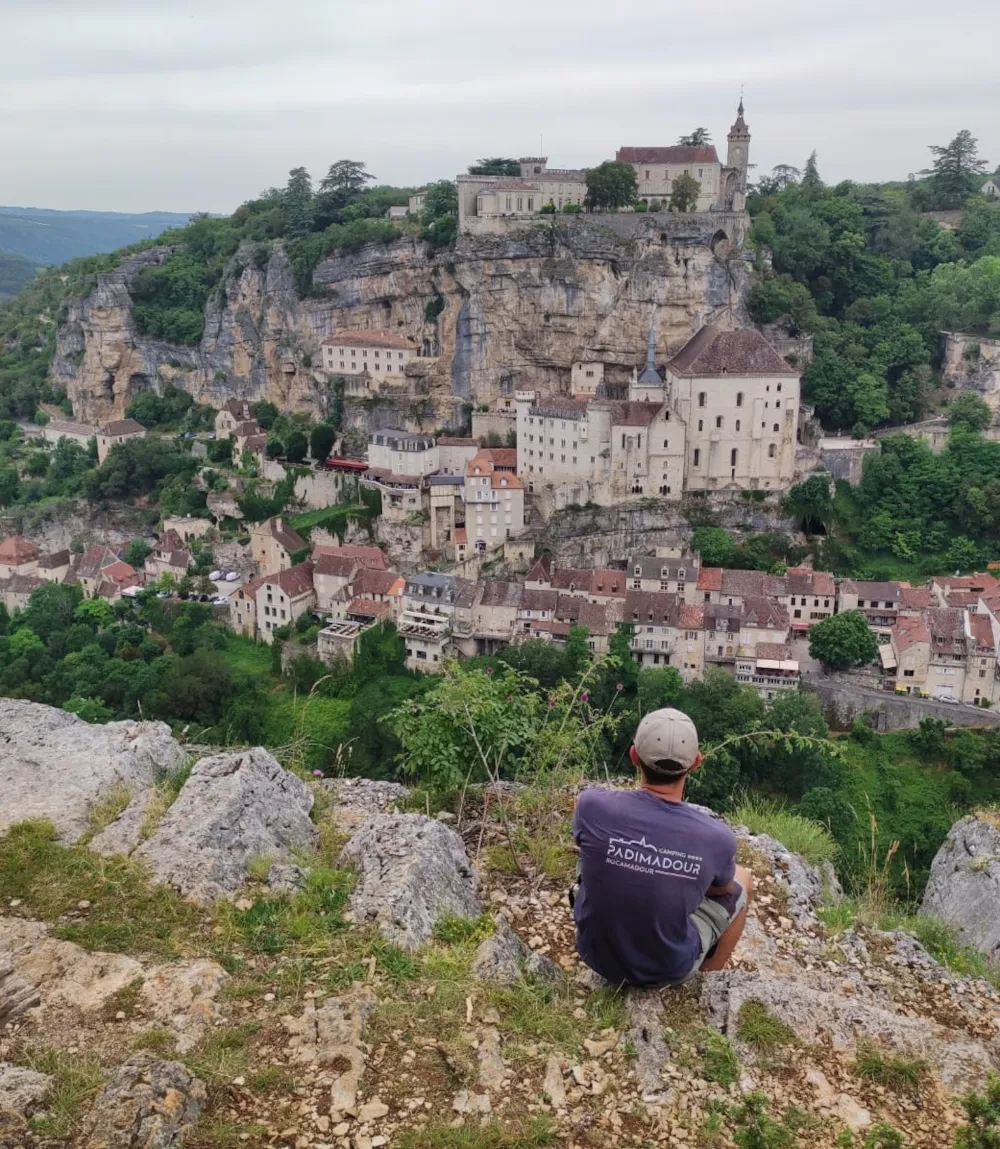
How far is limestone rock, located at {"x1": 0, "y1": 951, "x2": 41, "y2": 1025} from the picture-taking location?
4.73 m

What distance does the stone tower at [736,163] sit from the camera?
46.7 m

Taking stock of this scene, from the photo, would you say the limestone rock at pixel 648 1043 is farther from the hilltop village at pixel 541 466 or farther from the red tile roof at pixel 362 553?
the red tile roof at pixel 362 553

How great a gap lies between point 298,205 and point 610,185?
1876 cm

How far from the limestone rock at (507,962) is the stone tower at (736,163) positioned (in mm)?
46235

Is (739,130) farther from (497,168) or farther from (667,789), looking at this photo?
(667,789)

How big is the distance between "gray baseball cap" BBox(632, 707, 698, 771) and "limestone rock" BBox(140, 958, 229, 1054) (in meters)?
2.55

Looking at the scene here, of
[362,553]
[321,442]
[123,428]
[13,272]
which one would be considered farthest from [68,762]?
[13,272]

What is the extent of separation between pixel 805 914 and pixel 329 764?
1734 centimetres

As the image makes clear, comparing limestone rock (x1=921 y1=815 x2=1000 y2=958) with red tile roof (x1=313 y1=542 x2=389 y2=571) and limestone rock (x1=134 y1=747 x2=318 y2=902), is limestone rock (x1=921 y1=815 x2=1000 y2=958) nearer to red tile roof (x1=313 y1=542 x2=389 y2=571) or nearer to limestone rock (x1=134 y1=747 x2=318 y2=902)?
limestone rock (x1=134 y1=747 x2=318 y2=902)

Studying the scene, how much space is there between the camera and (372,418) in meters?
43.3

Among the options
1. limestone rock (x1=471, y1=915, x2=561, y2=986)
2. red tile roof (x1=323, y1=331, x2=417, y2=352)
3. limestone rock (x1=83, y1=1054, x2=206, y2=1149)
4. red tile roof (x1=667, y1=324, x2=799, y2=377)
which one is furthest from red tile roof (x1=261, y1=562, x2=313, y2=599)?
limestone rock (x1=83, y1=1054, x2=206, y2=1149)

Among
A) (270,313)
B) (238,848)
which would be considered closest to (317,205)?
(270,313)

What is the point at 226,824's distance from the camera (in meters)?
6.61

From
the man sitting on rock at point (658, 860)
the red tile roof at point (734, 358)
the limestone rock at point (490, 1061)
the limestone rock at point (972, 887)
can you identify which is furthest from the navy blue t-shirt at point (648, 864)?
the red tile roof at point (734, 358)
